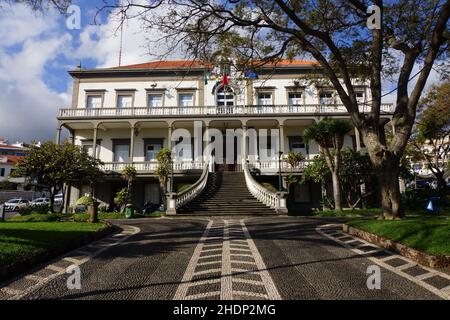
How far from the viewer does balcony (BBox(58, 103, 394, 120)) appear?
23.4 m

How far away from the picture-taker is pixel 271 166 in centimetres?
2264

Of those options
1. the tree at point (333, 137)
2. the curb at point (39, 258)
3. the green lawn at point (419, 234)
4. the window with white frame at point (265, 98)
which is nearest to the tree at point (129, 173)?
the window with white frame at point (265, 98)

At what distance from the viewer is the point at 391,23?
10.7 metres

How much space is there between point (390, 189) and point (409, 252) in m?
3.68

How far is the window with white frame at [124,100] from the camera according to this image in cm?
2594

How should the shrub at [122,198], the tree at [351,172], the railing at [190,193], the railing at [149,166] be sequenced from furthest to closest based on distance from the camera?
the railing at [149,166] < the shrub at [122,198] < the tree at [351,172] < the railing at [190,193]

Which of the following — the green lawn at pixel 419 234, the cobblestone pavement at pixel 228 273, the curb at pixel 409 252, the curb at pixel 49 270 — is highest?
the green lawn at pixel 419 234

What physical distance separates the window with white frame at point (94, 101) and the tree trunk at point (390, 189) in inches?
918

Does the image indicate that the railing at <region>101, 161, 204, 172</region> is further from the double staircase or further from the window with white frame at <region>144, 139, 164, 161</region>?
the window with white frame at <region>144, 139, 164, 161</region>

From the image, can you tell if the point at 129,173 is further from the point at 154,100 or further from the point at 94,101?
the point at 94,101

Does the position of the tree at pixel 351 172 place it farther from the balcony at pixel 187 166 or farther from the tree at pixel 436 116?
the tree at pixel 436 116

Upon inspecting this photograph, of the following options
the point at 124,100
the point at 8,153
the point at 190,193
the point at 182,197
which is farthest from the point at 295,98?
the point at 8,153

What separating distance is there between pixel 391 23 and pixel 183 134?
17405 mm

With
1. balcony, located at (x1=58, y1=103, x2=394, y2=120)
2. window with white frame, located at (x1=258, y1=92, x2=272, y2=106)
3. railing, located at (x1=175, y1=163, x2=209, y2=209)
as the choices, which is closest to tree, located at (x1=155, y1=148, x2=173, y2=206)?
railing, located at (x1=175, y1=163, x2=209, y2=209)
